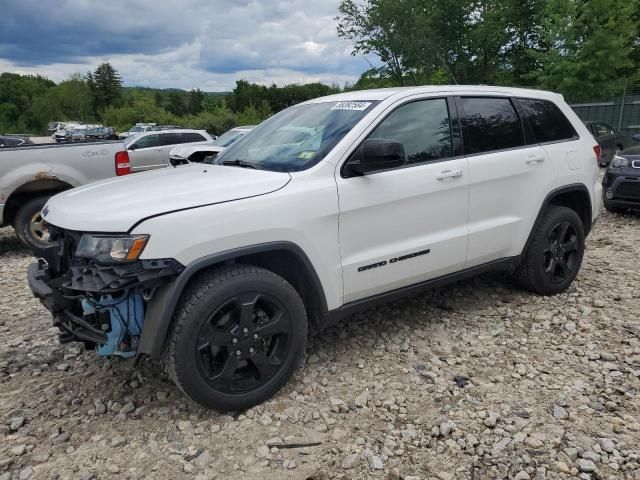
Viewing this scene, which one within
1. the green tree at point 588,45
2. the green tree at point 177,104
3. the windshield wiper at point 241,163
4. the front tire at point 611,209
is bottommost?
the front tire at point 611,209

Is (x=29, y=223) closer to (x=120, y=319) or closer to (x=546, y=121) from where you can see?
(x=120, y=319)

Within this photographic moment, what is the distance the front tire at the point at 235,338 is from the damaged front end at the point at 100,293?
0.65 feet

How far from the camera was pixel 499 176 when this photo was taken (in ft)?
12.6

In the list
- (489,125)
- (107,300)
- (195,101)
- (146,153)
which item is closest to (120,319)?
(107,300)

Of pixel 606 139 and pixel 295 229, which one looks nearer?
pixel 295 229

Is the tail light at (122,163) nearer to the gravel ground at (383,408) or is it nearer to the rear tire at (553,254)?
the gravel ground at (383,408)

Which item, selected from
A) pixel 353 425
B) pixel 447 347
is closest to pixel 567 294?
pixel 447 347

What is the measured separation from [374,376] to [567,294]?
2.28 metres

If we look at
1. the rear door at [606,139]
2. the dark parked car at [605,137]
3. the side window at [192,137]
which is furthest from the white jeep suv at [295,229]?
the side window at [192,137]

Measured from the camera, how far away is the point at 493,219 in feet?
12.7

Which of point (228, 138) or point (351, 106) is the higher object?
point (351, 106)

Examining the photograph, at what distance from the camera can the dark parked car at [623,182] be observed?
298 inches

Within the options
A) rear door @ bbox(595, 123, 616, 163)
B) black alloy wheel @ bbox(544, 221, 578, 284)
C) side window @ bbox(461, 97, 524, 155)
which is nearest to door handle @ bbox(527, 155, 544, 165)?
side window @ bbox(461, 97, 524, 155)

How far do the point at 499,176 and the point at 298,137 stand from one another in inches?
62.3
